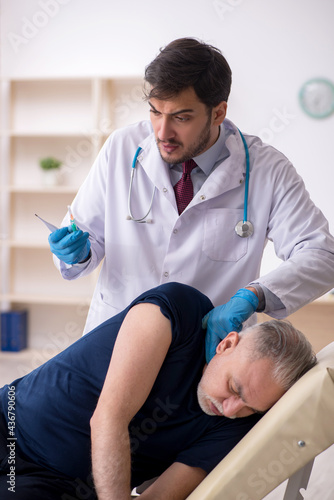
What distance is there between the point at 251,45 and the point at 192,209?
2861mm

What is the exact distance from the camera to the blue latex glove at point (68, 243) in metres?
1.73

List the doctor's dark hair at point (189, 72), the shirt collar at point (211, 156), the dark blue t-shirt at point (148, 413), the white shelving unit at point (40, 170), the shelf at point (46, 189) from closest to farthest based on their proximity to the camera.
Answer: the dark blue t-shirt at point (148, 413) < the doctor's dark hair at point (189, 72) < the shirt collar at point (211, 156) < the shelf at point (46, 189) < the white shelving unit at point (40, 170)

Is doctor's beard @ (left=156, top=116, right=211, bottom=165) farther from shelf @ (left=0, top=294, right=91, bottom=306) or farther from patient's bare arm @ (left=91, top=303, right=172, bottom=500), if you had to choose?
shelf @ (left=0, top=294, right=91, bottom=306)

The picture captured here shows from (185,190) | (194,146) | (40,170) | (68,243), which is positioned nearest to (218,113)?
(194,146)

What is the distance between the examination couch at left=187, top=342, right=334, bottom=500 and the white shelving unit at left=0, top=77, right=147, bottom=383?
10.7 feet

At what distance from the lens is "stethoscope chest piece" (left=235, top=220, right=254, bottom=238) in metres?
1.82

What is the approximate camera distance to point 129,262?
1903 mm

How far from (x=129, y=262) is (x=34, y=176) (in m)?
3.04

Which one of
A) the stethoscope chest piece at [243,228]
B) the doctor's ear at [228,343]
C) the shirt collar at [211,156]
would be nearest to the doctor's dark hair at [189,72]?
the shirt collar at [211,156]

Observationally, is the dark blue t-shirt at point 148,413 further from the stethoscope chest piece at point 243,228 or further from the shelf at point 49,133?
the shelf at point 49,133

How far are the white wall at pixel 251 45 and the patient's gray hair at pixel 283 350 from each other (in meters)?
3.02

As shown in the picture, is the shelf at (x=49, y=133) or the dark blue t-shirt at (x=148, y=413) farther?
the shelf at (x=49, y=133)

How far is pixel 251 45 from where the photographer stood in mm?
4277

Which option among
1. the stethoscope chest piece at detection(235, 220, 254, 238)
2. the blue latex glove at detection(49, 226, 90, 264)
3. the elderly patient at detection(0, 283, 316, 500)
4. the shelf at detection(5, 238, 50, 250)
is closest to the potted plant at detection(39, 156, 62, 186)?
the shelf at detection(5, 238, 50, 250)
